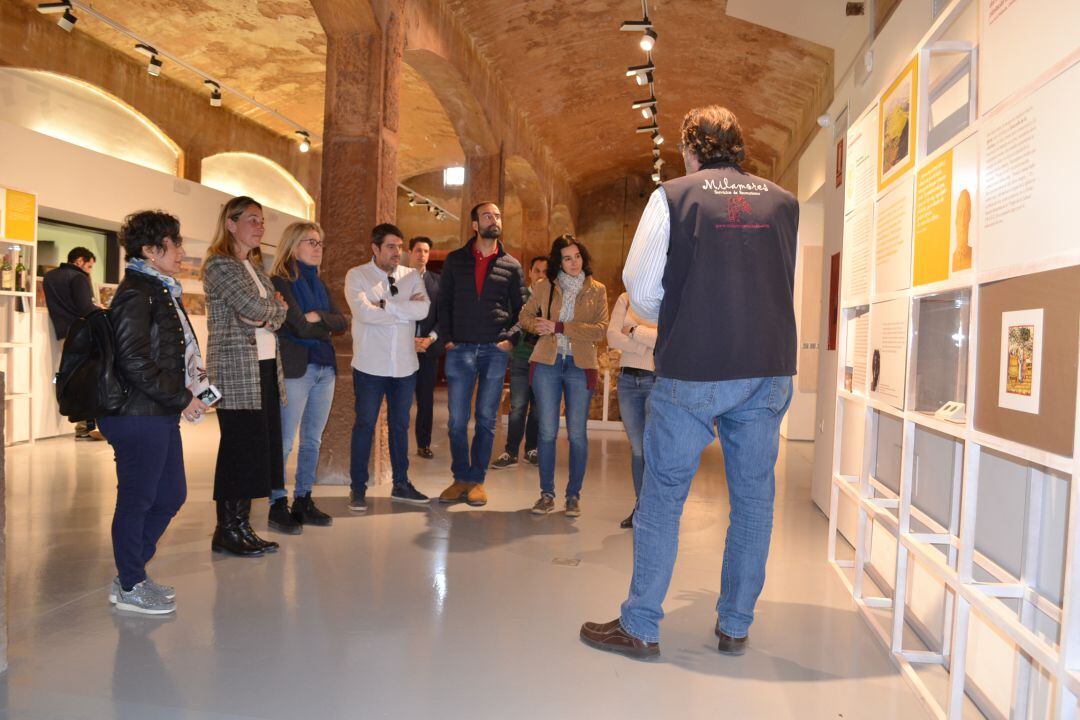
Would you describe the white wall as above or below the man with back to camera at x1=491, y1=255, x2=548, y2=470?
above

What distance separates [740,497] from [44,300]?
24.9 feet

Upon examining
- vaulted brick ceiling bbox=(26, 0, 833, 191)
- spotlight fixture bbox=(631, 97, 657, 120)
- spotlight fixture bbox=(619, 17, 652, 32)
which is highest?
vaulted brick ceiling bbox=(26, 0, 833, 191)

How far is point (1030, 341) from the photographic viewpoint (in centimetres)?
176

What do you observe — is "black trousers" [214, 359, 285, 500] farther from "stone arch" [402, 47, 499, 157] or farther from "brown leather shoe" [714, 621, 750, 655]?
"stone arch" [402, 47, 499, 157]

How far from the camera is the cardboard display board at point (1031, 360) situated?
160 cm

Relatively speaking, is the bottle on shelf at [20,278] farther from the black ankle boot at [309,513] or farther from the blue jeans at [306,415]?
the black ankle boot at [309,513]

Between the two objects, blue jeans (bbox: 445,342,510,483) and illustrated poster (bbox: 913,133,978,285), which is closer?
illustrated poster (bbox: 913,133,978,285)

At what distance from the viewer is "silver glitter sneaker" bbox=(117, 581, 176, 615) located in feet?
9.38

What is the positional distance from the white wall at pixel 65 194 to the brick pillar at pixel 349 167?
3652 mm

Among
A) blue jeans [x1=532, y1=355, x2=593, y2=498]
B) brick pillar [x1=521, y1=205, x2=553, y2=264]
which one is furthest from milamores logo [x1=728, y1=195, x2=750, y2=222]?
brick pillar [x1=521, y1=205, x2=553, y2=264]

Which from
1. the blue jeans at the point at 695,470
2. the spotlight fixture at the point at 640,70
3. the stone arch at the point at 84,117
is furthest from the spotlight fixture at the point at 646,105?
the blue jeans at the point at 695,470

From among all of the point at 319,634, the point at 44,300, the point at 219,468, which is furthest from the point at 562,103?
the point at 319,634

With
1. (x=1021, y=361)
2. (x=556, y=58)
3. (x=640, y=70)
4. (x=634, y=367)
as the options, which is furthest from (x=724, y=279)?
(x=556, y=58)

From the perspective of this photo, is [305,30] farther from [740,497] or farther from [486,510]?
[740,497]
